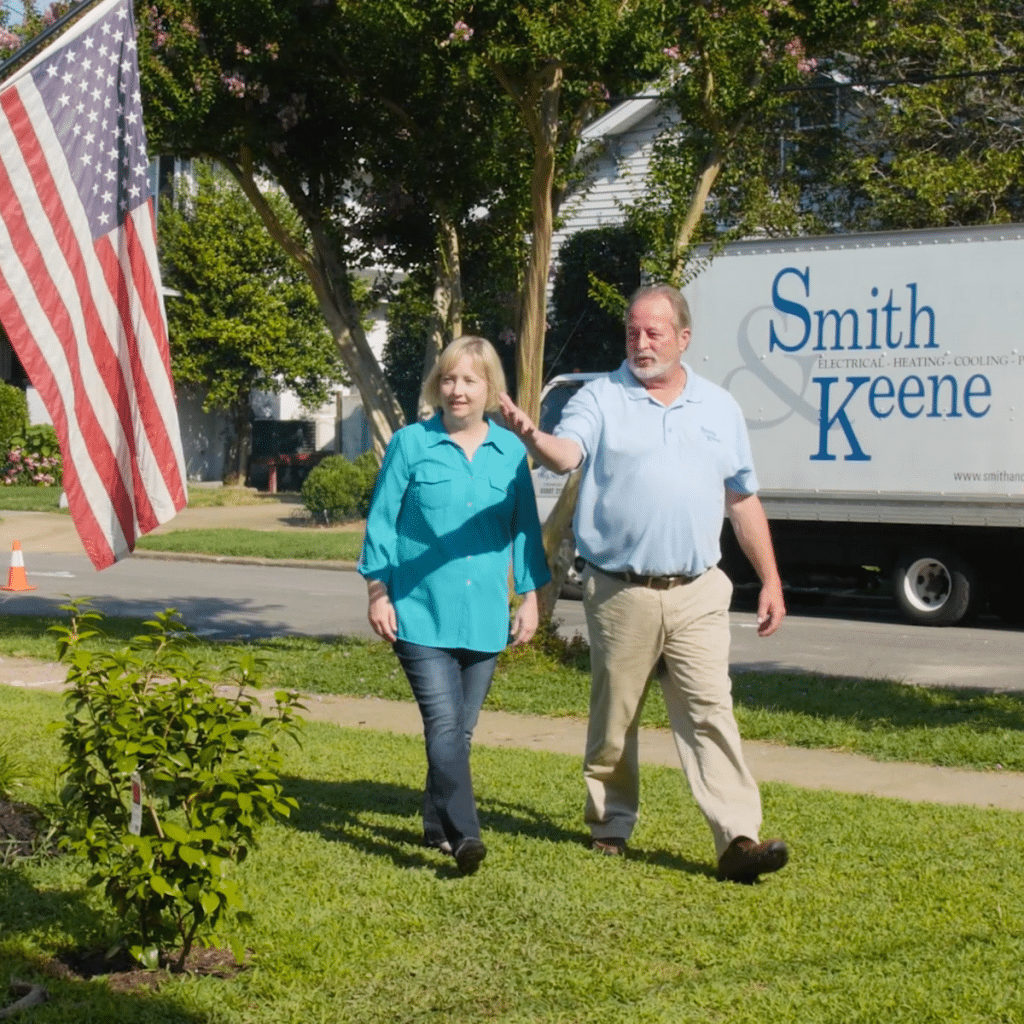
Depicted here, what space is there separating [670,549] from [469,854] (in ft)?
4.17

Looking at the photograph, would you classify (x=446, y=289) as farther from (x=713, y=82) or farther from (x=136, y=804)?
(x=136, y=804)

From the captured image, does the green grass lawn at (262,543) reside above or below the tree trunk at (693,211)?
below

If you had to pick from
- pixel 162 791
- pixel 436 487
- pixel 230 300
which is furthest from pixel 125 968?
pixel 230 300

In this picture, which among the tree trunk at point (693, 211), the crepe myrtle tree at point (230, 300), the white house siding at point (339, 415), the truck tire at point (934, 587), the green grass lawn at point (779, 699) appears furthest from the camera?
the white house siding at point (339, 415)

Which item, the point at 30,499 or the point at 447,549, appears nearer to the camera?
the point at 447,549

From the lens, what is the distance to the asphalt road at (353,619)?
40.9 feet

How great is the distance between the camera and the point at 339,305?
11.9m

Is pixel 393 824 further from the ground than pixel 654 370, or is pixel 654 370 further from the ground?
pixel 654 370

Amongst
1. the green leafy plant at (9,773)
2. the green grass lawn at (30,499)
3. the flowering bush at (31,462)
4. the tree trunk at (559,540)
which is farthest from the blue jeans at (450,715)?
the flowering bush at (31,462)

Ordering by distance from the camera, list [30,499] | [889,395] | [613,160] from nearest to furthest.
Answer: [889,395] → [613,160] → [30,499]

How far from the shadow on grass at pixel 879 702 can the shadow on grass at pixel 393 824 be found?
3.05 meters

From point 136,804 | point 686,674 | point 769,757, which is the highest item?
point 686,674

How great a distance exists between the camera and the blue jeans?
5.71 m

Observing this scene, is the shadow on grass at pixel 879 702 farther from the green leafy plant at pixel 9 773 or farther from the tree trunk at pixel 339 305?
the green leafy plant at pixel 9 773
